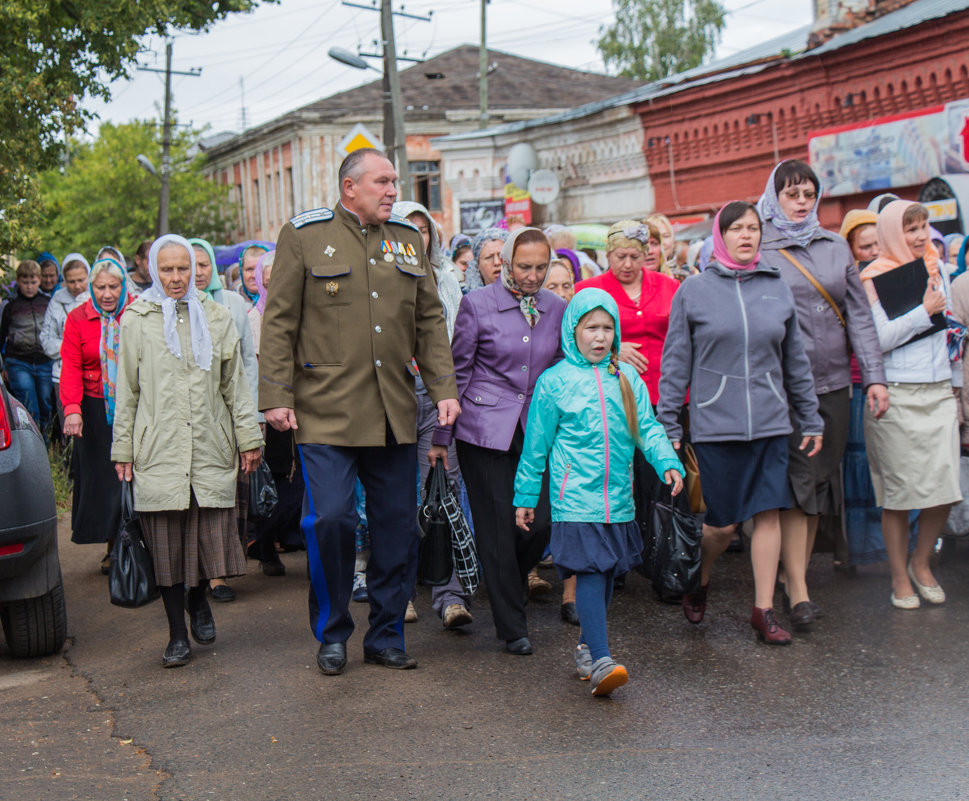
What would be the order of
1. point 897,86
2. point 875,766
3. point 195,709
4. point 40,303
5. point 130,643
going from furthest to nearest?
1. point 897,86
2. point 40,303
3. point 130,643
4. point 195,709
5. point 875,766

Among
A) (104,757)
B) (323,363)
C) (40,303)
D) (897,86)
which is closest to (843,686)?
(323,363)

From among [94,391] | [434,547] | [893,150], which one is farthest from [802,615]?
[893,150]

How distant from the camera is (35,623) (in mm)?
6031

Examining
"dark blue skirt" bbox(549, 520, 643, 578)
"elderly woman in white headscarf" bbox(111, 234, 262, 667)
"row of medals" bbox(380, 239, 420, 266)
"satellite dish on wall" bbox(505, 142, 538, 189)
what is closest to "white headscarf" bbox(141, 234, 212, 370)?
"elderly woman in white headscarf" bbox(111, 234, 262, 667)

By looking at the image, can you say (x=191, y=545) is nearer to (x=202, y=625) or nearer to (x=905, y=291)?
(x=202, y=625)

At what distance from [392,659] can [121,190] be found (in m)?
52.2

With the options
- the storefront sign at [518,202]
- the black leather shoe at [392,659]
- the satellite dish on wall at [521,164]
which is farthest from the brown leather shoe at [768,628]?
the satellite dish on wall at [521,164]

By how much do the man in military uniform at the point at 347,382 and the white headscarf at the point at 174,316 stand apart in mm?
490

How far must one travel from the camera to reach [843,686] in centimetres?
525

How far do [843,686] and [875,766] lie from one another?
3.07 feet

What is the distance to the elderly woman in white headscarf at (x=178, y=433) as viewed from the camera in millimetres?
5820

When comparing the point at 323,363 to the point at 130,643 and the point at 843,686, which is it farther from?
the point at 843,686

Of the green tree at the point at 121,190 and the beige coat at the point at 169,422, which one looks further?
the green tree at the point at 121,190

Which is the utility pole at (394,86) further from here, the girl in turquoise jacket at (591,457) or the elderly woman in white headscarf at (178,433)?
the girl in turquoise jacket at (591,457)
